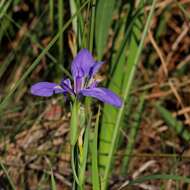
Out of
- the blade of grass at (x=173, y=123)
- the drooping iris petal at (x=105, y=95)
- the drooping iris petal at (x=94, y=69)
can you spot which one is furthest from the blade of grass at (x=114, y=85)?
the drooping iris petal at (x=105, y=95)

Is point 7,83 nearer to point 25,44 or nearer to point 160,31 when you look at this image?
point 25,44

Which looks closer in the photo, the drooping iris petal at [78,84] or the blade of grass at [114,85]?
the drooping iris petal at [78,84]

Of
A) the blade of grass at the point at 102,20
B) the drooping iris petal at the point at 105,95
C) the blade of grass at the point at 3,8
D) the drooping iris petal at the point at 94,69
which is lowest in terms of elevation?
the drooping iris petal at the point at 105,95

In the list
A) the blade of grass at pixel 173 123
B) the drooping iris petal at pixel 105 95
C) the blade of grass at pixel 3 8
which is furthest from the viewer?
the blade of grass at pixel 173 123

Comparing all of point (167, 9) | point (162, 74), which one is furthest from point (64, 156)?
point (167, 9)

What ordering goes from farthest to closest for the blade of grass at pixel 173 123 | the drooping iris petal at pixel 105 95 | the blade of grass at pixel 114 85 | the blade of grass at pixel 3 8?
the blade of grass at pixel 173 123 < the blade of grass at pixel 114 85 < the blade of grass at pixel 3 8 < the drooping iris petal at pixel 105 95

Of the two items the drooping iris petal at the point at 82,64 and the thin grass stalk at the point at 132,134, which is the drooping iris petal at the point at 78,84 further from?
the thin grass stalk at the point at 132,134

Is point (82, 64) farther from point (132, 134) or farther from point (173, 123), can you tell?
point (173, 123)

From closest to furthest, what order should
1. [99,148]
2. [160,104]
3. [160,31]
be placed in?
[99,148]
[160,104]
[160,31]
